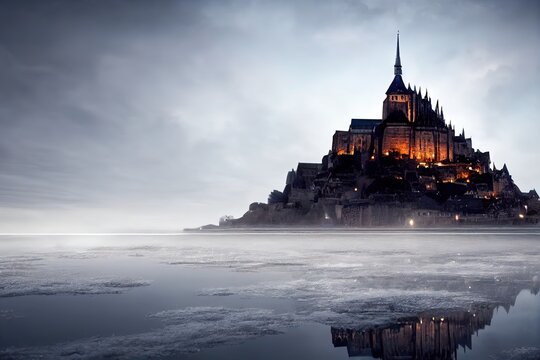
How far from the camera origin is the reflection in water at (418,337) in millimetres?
7367

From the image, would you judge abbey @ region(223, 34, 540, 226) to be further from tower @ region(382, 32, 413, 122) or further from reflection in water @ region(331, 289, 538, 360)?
reflection in water @ region(331, 289, 538, 360)

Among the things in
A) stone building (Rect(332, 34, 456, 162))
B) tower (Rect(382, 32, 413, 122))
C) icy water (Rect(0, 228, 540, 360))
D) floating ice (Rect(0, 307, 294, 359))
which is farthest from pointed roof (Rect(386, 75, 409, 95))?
floating ice (Rect(0, 307, 294, 359))

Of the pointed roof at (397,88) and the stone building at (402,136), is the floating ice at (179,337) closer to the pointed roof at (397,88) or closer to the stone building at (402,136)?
the stone building at (402,136)

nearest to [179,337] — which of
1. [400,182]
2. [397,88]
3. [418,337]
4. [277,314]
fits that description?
[277,314]

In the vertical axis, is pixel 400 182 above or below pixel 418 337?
above

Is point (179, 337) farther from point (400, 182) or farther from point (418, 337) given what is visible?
point (400, 182)

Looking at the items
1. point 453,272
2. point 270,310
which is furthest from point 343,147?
point 270,310

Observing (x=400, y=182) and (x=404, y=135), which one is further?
(x=404, y=135)

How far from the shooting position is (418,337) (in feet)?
26.6

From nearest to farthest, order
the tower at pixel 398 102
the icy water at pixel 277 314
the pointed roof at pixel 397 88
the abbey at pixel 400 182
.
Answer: the icy water at pixel 277 314
the abbey at pixel 400 182
the tower at pixel 398 102
the pointed roof at pixel 397 88

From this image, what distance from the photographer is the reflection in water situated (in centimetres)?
737

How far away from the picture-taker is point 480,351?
735cm

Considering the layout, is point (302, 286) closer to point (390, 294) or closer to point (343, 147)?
point (390, 294)

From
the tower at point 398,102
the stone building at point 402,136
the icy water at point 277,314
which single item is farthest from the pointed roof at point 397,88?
the icy water at point 277,314
